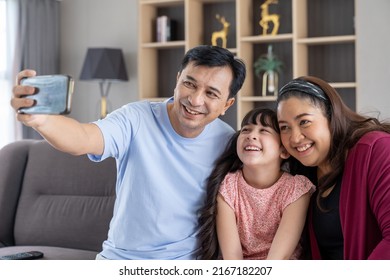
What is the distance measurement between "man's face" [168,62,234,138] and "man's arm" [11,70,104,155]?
29 centimetres

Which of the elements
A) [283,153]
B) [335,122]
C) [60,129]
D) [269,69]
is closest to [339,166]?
[335,122]

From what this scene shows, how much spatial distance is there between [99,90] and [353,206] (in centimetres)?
463

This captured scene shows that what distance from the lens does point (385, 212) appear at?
1548 mm

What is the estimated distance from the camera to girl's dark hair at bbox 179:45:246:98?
1.93 m

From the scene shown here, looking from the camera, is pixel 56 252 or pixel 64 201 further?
pixel 64 201

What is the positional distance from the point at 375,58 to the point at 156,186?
325cm

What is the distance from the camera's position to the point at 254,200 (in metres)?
1.91

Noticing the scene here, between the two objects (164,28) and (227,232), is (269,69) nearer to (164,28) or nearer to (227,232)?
(164,28)

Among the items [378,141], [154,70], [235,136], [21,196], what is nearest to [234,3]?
[154,70]

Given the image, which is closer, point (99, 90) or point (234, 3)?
point (234, 3)

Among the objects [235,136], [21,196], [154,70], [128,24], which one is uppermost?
[128,24]

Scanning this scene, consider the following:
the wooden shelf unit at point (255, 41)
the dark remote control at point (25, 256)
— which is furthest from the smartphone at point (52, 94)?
the wooden shelf unit at point (255, 41)
